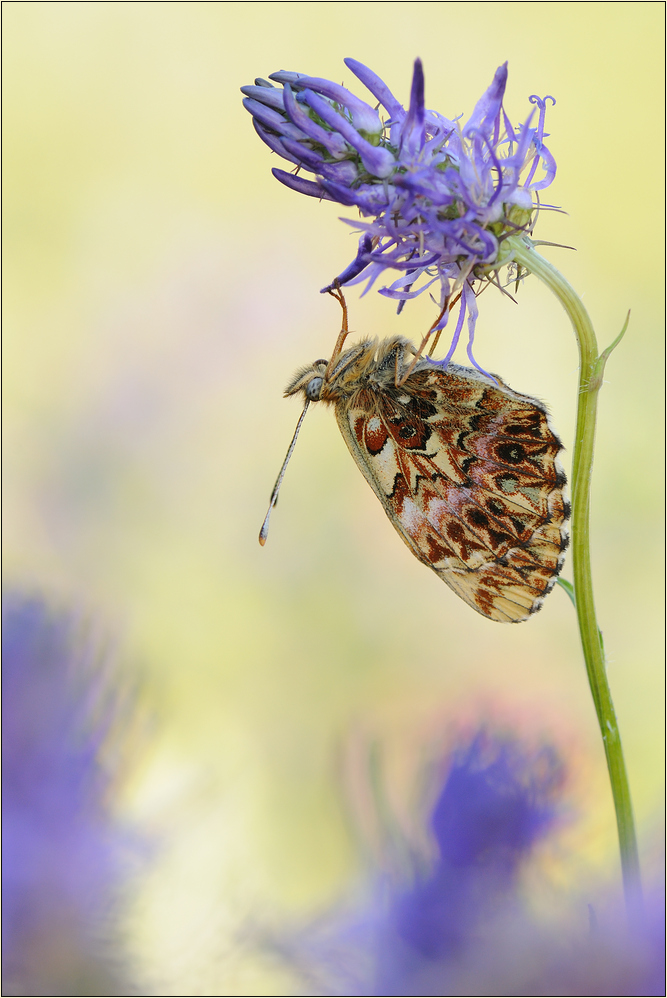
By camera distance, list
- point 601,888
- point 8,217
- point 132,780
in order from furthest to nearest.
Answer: point 8,217 → point 132,780 → point 601,888

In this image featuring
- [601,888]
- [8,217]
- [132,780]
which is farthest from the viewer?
[8,217]

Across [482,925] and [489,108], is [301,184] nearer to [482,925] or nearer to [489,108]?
[489,108]

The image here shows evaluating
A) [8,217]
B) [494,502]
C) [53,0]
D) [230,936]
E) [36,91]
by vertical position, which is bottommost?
[230,936]

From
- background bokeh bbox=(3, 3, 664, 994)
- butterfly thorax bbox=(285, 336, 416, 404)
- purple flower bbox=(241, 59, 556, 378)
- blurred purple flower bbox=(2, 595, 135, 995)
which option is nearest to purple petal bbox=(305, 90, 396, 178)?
purple flower bbox=(241, 59, 556, 378)

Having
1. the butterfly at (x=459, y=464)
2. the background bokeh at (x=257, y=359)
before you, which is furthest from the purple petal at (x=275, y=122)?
the background bokeh at (x=257, y=359)

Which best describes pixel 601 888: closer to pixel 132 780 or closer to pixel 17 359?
pixel 132 780

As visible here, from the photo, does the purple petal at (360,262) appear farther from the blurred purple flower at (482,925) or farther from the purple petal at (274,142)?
the blurred purple flower at (482,925)

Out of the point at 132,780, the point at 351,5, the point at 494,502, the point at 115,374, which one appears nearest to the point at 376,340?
the point at 494,502
